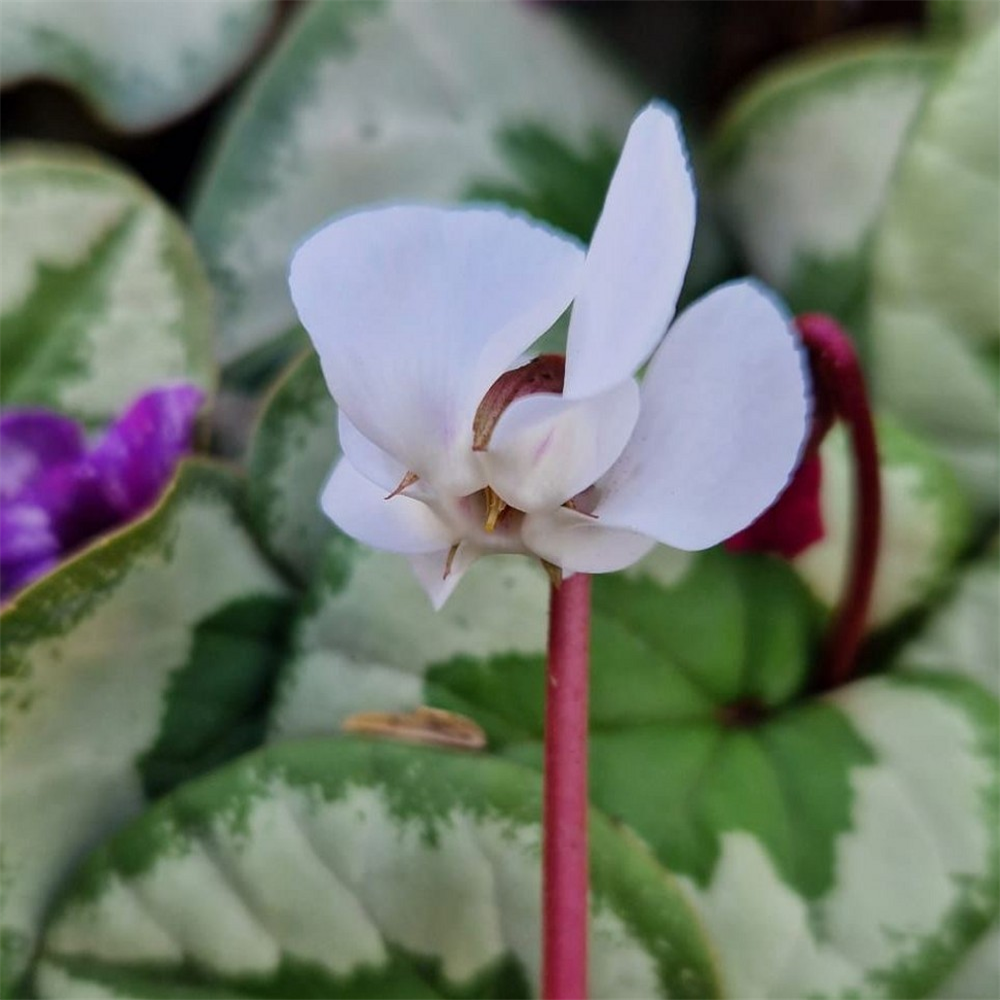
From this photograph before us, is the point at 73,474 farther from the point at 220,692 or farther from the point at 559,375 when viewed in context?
the point at 559,375

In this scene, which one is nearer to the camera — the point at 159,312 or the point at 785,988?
the point at 785,988

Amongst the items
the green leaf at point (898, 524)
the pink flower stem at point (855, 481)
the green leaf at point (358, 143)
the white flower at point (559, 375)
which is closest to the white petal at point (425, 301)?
the white flower at point (559, 375)


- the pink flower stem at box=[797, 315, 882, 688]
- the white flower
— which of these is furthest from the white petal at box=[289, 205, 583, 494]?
the pink flower stem at box=[797, 315, 882, 688]

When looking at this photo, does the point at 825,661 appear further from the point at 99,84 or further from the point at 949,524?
the point at 99,84

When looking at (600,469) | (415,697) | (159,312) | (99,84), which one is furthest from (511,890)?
(99,84)

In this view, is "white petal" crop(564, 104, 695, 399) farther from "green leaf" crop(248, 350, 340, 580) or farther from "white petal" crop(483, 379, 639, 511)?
"green leaf" crop(248, 350, 340, 580)

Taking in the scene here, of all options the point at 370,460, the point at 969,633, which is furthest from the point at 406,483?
the point at 969,633
